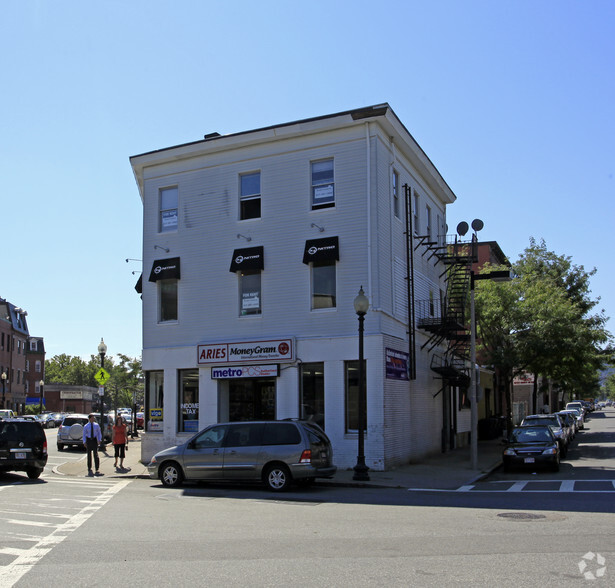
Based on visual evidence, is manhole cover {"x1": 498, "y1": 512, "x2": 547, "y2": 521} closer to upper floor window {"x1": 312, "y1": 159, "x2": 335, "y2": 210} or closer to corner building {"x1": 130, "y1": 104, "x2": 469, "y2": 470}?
corner building {"x1": 130, "y1": 104, "x2": 469, "y2": 470}

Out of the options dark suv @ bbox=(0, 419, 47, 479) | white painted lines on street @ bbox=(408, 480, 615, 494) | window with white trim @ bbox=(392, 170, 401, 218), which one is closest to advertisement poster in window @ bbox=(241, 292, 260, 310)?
window with white trim @ bbox=(392, 170, 401, 218)

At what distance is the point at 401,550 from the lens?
859 cm

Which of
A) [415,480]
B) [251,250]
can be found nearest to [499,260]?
[251,250]

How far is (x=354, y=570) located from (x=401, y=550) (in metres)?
1.27

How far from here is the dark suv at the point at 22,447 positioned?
740 inches

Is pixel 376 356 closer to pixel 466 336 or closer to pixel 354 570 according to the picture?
pixel 466 336

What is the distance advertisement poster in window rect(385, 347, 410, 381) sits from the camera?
20.4 metres

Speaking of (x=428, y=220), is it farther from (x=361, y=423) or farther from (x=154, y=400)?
(x=154, y=400)

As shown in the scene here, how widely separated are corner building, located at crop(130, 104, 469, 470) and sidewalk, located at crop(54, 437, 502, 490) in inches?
29.5

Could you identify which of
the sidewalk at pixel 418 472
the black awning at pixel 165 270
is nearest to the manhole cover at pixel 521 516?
the sidewalk at pixel 418 472

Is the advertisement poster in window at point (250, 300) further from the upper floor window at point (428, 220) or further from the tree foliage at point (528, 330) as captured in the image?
the tree foliage at point (528, 330)

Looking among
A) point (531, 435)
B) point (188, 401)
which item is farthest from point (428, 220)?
point (188, 401)

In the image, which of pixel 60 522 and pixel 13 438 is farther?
pixel 13 438

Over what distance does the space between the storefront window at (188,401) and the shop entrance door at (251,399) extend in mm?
1215
